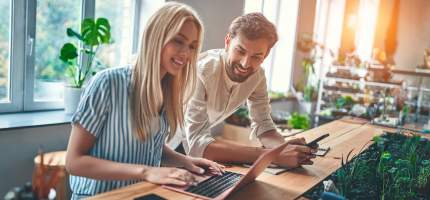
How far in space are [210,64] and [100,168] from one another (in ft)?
2.68

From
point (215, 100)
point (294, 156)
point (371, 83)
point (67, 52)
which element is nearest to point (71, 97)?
point (67, 52)

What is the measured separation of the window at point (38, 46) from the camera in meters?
2.83

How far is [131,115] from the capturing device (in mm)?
1292

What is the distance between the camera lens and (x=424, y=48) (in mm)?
Result: 7758

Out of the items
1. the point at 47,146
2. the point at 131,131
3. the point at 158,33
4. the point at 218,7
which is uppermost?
the point at 218,7

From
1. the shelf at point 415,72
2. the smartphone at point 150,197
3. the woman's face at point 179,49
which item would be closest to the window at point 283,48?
the shelf at point 415,72

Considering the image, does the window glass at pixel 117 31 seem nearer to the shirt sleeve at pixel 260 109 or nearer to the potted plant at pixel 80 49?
the potted plant at pixel 80 49

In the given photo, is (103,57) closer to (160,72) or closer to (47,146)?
(47,146)

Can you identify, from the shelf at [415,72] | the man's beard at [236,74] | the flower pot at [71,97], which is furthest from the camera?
the shelf at [415,72]

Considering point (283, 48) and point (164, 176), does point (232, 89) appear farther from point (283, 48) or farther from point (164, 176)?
point (283, 48)

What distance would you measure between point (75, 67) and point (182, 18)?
2261mm

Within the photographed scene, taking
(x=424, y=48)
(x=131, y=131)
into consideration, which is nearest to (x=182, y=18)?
(x=131, y=131)

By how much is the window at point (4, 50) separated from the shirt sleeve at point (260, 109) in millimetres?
1794

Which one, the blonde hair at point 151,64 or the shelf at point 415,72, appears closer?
the blonde hair at point 151,64
